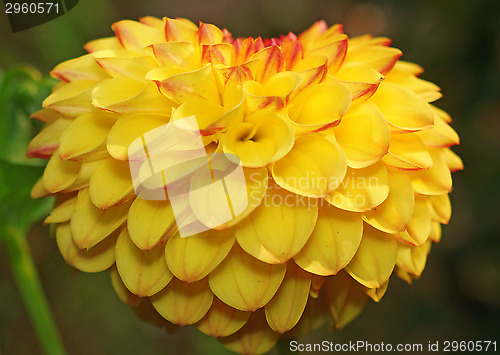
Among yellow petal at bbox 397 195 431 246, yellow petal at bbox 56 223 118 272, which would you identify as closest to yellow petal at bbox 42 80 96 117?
yellow petal at bbox 56 223 118 272

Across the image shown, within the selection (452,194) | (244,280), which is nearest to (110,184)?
(244,280)

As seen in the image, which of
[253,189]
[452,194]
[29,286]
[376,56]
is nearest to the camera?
[253,189]

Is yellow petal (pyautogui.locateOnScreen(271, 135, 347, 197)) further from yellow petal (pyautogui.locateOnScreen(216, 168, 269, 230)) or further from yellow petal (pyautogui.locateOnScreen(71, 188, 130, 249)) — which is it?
yellow petal (pyautogui.locateOnScreen(71, 188, 130, 249))

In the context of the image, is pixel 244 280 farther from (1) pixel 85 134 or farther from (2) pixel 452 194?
(2) pixel 452 194

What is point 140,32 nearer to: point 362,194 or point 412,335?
point 362,194

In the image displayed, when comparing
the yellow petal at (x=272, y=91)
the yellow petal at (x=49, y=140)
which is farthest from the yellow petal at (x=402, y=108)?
the yellow petal at (x=49, y=140)

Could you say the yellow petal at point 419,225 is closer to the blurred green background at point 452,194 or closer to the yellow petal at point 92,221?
the yellow petal at point 92,221
